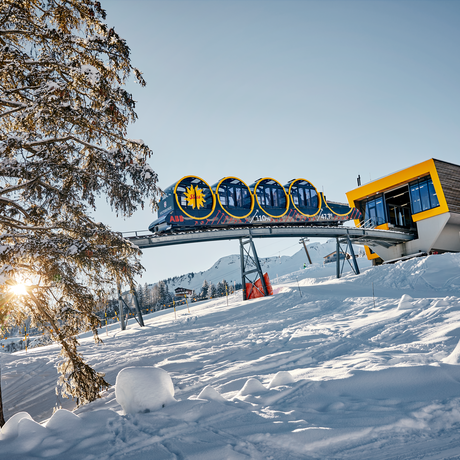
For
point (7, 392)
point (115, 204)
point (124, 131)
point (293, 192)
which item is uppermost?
point (293, 192)

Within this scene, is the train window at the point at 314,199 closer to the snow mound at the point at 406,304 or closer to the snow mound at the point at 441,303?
the snow mound at the point at 406,304

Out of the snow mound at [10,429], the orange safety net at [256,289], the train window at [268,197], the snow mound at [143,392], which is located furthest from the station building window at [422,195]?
the snow mound at [10,429]

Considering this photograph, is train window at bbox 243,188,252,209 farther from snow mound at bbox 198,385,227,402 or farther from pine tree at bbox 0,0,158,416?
snow mound at bbox 198,385,227,402

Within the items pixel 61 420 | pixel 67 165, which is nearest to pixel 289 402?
pixel 61 420

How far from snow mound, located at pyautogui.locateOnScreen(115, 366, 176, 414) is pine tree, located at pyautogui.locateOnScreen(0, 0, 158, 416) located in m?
2.39

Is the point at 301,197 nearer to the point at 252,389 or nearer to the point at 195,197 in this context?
the point at 195,197

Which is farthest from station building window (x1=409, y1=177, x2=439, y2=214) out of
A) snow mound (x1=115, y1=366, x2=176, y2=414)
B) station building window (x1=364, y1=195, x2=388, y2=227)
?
snow mound (x1=115, y1=366, x2=176, y2=414)

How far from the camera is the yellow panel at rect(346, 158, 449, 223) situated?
26.8 meters

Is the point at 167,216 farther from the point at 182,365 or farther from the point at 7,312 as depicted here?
the point at 7,312

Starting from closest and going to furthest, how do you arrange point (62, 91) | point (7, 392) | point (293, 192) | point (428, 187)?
1. point (62, 91)
2. point (7, 392)
3. point (293, 192)
4. point (428, 187)

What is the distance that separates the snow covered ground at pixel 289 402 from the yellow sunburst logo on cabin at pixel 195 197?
979 cm

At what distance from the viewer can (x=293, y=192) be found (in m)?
22.3

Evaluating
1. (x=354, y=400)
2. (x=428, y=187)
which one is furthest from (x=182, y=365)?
(x=428, y=187)

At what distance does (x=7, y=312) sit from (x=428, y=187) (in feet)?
99.8
